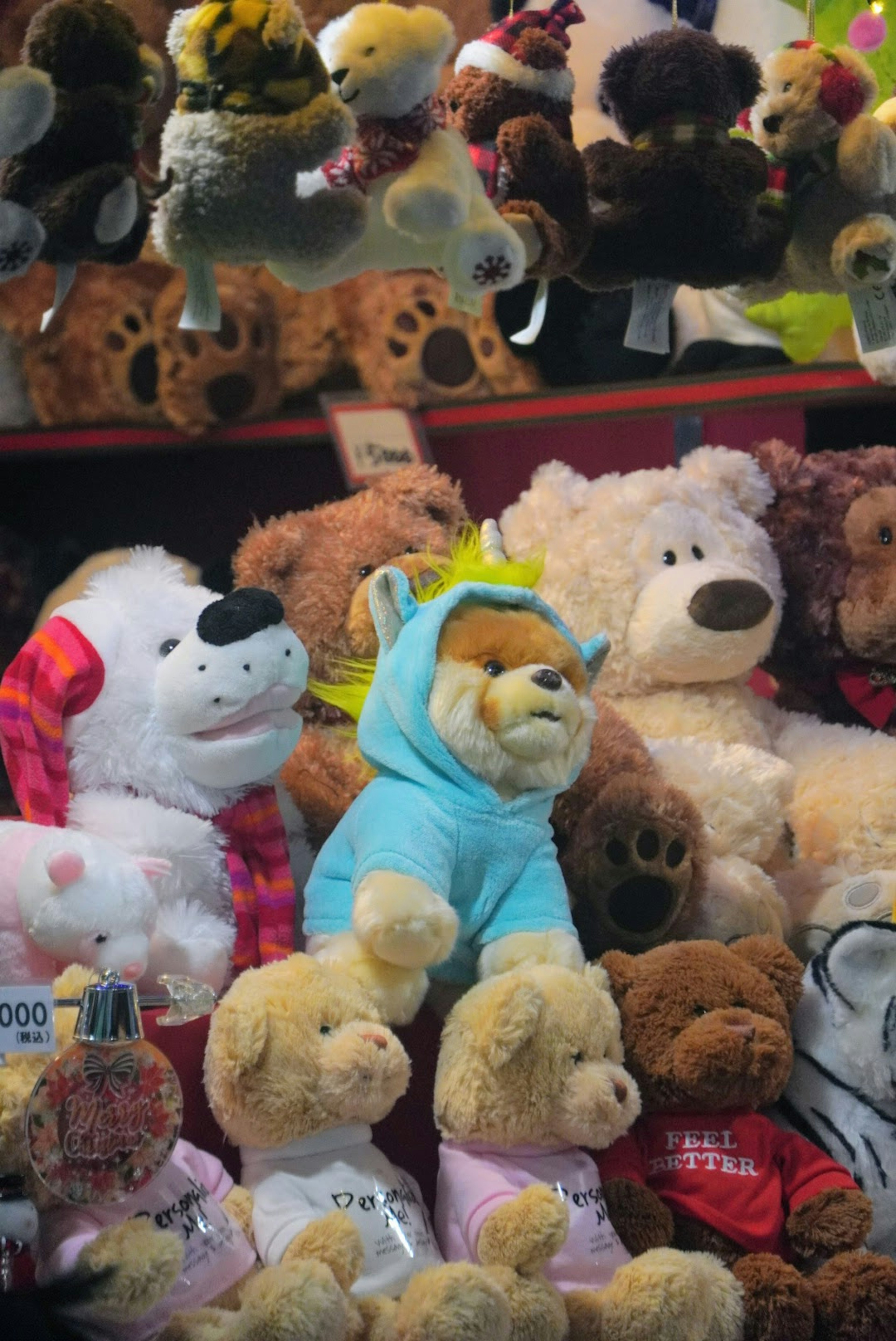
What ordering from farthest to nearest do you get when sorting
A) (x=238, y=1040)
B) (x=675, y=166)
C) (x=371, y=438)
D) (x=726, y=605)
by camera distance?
(x=371, y=438), (x=726, y=605), (x=675, y=166), (x=238, y=1040)

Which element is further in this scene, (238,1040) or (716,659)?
(716,659)

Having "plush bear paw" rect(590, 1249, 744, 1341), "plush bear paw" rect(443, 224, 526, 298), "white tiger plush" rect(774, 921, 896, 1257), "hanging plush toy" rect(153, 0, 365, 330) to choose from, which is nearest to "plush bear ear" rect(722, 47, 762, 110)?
"plush bear paw" rect(443, 224, 526, 298)

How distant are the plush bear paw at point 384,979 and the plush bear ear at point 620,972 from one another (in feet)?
0.54

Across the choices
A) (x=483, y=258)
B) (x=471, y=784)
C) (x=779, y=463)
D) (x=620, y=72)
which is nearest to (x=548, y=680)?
(x=471, y=784)

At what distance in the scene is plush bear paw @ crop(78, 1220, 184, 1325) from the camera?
0.76m

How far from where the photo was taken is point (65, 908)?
36.9 inches

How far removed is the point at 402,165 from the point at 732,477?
2.06 ft

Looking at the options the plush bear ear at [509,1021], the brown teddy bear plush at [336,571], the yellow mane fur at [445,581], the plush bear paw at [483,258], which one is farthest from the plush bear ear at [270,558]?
the plush bear ear at [509,1021]

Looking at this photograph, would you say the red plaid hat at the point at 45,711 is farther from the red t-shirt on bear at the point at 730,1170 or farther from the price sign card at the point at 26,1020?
the red t-shirt on bear at the point at 730,1170

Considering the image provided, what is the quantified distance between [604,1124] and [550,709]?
282 millimetres

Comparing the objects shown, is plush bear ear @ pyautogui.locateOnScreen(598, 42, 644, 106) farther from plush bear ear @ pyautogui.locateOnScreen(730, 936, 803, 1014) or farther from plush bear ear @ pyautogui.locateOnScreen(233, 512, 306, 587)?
plush bear ear @ pyautogui.locateOnScreen(730, 936, 803, 1014)

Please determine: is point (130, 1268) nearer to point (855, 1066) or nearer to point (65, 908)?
point (65, 908)

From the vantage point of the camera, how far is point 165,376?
5.62ft

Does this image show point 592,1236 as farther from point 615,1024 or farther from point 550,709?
point 550,709
